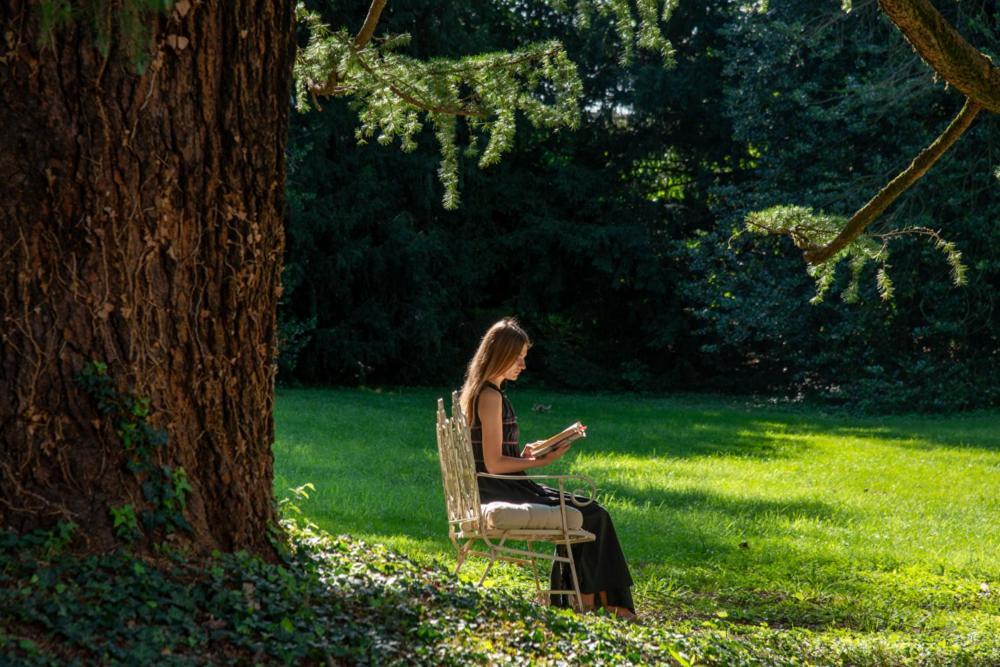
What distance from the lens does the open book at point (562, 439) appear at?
18.8 ft

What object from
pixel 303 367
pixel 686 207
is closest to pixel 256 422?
pixel 303 367

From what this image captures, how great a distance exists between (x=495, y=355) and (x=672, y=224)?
19.5m

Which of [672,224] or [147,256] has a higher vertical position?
[672,224]

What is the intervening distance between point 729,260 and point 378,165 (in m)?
7.03

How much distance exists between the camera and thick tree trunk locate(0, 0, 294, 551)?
4062 millimetres

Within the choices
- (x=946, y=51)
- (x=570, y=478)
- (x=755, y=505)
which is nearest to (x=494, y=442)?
(x=570, y=478)

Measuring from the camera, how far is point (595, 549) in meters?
6.02

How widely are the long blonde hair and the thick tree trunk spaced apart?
4.66 feet

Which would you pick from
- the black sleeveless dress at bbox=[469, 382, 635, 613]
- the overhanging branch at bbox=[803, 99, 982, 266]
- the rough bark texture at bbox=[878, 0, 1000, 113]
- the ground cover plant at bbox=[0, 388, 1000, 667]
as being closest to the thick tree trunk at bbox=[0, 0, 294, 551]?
the ground cover plant at bbox=[0, 388, 1000, 667]

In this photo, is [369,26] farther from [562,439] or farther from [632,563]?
[632,563]

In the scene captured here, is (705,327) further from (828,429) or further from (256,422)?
(256,422)

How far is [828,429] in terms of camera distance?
17.2 metres

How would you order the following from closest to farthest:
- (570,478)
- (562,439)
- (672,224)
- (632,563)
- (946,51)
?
(946,51) → (570,478) → (562,439) → (632,563) → (672,224)

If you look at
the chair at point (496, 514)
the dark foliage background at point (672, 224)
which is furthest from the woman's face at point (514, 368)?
the dark foliage background at point (672, 224)
